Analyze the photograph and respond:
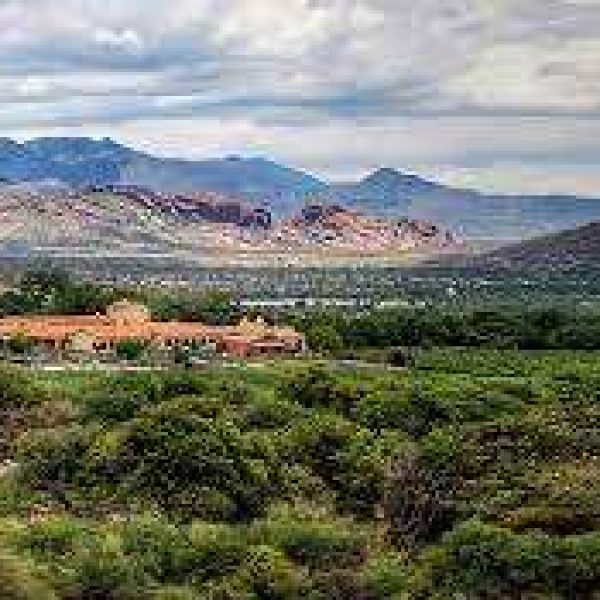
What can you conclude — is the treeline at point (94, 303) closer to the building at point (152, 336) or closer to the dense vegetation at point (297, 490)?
the building at point (152, 336)

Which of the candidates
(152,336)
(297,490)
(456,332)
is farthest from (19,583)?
(456,332)

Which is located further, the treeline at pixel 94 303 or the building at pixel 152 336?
the treeline at pixel 94 303

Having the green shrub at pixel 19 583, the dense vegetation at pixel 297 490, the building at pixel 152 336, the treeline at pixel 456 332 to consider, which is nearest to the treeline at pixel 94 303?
the building at pixel 152 336

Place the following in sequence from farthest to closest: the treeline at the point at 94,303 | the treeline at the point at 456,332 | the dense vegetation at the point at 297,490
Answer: the treeline at the point at 94,303 < the treeline at the point at 456,332 < the dense vegetation at the point at 297,490

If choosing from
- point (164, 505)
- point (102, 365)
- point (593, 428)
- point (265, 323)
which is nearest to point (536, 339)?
point (265, 323)

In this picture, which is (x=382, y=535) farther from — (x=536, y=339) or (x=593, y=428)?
(x=536, y=339)

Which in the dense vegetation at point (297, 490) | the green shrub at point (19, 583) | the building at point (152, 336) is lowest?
the building at point (152, 336)
